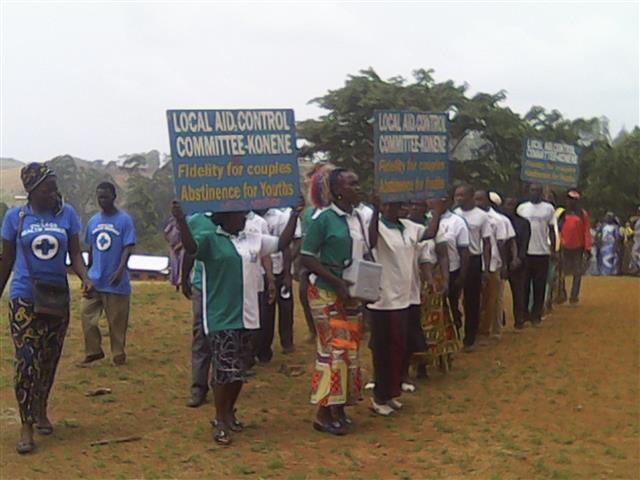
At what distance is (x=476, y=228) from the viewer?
9867mm

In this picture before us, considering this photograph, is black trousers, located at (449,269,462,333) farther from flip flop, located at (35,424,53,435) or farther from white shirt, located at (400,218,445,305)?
flip flop, located at (35,424,53,435)

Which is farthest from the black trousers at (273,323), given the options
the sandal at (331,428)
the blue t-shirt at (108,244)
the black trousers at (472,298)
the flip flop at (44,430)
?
A: the flip flop at (44,430)

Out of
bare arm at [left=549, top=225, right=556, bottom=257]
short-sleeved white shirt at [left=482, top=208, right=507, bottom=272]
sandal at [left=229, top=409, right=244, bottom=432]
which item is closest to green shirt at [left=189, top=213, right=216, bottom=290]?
sandal at [left=229, top=409, right=244, bottom=432]

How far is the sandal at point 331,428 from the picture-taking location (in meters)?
6.44

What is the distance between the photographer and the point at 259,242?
20.9ft

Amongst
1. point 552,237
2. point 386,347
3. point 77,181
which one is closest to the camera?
point 386,347

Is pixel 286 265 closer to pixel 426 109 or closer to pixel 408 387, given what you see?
pixel 408 387

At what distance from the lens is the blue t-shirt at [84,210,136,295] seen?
8727mm

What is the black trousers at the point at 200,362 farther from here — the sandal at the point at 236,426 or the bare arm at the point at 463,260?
the bare arm at the point at 463,260

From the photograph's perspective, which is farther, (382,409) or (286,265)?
(286,265)

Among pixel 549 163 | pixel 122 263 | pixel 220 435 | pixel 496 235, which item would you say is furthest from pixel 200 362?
pixel 549 163

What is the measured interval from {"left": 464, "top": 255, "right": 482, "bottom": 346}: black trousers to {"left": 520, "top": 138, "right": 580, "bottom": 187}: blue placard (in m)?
2.58

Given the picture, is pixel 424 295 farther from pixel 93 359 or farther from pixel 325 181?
pixel 93 359

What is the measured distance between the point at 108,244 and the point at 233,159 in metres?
2.73
